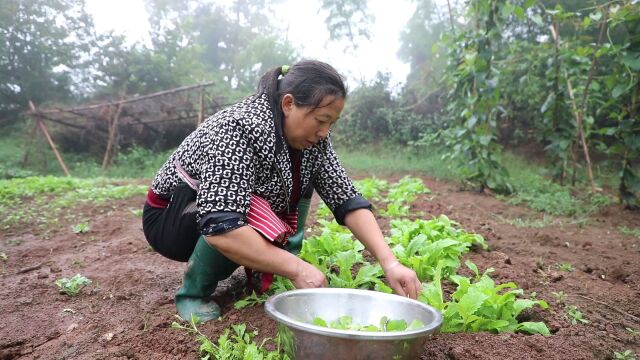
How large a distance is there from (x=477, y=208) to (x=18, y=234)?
428 centimetres

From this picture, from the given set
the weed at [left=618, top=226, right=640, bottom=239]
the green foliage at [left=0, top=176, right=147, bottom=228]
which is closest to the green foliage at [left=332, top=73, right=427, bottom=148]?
the green foliage at [left=0, top=176, right=147, bottom=228]

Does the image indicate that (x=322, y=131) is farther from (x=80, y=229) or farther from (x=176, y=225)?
(x=80, y=229)

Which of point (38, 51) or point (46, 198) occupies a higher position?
point (38, 51)

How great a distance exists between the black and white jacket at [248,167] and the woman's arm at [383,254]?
5 centimetres

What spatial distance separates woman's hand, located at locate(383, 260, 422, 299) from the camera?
189cm

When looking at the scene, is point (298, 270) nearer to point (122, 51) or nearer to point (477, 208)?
point (477, 208)

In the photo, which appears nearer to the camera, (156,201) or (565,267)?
(156,201)

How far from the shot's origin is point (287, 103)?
6.26ft

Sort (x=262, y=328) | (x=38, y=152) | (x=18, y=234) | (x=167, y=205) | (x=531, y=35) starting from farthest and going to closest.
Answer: (x=38, y=152) → (x=531, y=35) → (x=18, y=234) → (x=167, y=205) → (x=262, y=328)

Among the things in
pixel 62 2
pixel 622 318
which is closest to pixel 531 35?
pixel 622 318

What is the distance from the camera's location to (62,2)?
16.8m

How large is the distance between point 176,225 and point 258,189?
0.43 metres

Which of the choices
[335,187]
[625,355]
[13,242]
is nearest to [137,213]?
[13,242]

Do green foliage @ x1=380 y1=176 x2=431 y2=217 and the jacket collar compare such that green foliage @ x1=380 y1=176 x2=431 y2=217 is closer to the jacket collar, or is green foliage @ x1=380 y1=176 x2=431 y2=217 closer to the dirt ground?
the dirt ground
